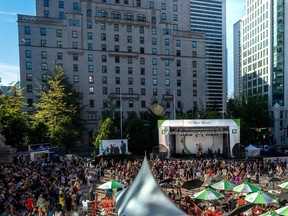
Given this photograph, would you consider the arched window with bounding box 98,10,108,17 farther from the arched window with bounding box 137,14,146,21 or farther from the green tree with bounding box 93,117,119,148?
the green tree with bounding box 93,117,119,148

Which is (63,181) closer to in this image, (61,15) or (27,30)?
(27,30)

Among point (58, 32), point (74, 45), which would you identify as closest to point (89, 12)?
point (74, 45)

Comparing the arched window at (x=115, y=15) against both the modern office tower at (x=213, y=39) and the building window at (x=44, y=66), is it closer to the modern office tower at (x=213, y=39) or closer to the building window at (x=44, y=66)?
the building window at (x=44, y=66)

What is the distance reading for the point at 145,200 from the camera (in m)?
10.5

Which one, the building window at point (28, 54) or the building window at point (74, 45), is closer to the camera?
the building window at point (28, 54)

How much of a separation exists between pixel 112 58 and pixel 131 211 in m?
57.8

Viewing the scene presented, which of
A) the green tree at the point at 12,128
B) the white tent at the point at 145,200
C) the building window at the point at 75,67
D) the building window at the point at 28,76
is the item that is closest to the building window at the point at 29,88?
the building window at the point at 28,76

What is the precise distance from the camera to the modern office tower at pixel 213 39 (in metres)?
152

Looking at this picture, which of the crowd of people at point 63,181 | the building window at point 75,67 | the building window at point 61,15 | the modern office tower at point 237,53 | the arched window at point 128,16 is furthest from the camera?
the modern office tower at point 237,53

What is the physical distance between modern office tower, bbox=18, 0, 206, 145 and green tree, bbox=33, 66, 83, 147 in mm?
4672

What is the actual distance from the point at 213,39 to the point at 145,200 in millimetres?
159875

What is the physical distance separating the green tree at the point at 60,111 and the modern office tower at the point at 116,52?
4.67 metres

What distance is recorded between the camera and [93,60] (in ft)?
211

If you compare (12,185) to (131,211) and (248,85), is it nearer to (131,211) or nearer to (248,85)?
(131,211)
